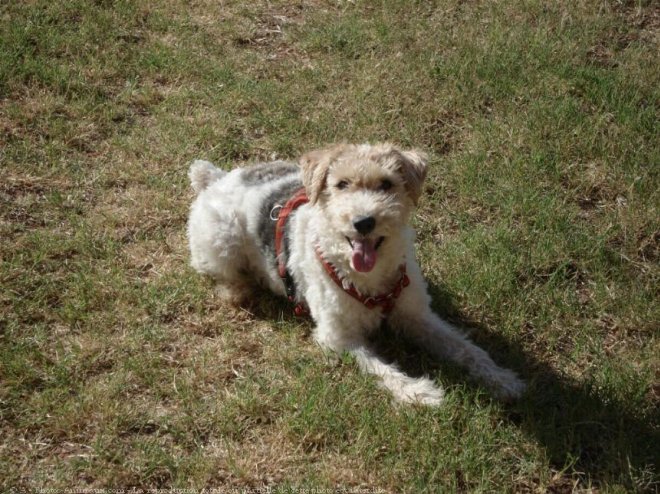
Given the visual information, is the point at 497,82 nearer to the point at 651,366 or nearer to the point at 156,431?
the point at 651,366

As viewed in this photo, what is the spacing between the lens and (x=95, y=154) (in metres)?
7.37

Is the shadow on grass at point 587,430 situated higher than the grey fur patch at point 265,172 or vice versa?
the grey fur patch at point 265,172

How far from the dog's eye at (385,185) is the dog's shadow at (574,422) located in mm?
1176

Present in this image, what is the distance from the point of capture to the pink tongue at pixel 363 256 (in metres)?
4.53

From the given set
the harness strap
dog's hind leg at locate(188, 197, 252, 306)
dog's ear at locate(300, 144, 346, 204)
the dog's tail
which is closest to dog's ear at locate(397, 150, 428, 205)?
dog's ear at locate(300, 144, 346, 204)

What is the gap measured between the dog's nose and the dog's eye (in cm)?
33

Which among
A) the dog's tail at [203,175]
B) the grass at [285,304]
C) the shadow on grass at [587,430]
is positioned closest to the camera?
the shadow on grass at [587,430]

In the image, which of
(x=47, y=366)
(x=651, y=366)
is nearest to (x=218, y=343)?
(x=47, y=366)

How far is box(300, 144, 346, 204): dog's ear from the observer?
15.8 feet

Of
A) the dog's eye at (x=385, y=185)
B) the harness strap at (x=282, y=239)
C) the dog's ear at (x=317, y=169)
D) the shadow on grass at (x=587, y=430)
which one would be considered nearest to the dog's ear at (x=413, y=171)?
the dog's eye at (x=385, y=185)

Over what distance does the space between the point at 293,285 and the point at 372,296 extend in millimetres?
692

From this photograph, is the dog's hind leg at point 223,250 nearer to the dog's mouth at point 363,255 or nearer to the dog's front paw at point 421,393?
the dog's mouth at point 363,255

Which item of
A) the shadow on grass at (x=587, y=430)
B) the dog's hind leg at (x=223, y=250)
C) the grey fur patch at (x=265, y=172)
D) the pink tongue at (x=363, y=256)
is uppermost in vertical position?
the pink tongue at (x=363, y=256)

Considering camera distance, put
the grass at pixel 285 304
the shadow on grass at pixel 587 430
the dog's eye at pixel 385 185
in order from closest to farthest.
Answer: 1. the shadow on grass at pixel 587 430
2. the grass at pixel 285 304
3. the dog's eye at pixel 385 185
